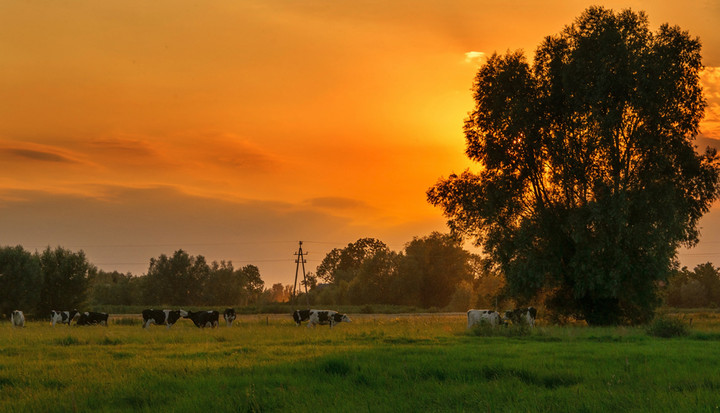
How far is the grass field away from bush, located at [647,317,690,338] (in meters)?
5.75

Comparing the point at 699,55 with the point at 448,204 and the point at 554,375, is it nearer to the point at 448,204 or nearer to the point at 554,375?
the point at 448,204

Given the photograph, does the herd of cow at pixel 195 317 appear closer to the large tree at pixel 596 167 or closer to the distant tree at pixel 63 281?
the large tree at pixel 596 167

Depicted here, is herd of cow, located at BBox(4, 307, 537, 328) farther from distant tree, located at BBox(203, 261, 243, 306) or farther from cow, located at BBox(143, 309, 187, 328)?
distant tree, located at BBox(203, 261, 243, 306)

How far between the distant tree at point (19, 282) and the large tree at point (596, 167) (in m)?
50.1

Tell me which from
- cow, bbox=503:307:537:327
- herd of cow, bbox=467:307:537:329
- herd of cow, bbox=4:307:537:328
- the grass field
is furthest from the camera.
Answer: herd of cow, bbox=4:307:537:328

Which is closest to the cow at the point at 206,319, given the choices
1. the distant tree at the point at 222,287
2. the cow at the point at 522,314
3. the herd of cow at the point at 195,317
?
the herd of cow at the point at 195,317

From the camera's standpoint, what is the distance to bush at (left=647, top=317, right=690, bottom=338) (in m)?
29.0

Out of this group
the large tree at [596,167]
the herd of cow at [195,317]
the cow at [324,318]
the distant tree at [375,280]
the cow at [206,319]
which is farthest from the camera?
the distant tree at [375,280]

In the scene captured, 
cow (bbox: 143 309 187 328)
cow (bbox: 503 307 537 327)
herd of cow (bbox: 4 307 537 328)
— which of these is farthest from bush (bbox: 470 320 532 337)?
cow (bbox: 143 309 187 328)

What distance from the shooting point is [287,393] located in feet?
43.1

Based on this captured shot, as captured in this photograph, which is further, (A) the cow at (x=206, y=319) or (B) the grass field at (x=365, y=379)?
(A) the cow at (x=206, y=319)

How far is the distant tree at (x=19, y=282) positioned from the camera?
6862 cm

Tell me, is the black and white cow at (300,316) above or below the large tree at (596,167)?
below

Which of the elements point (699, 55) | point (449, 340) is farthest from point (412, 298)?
point (449, 340)
